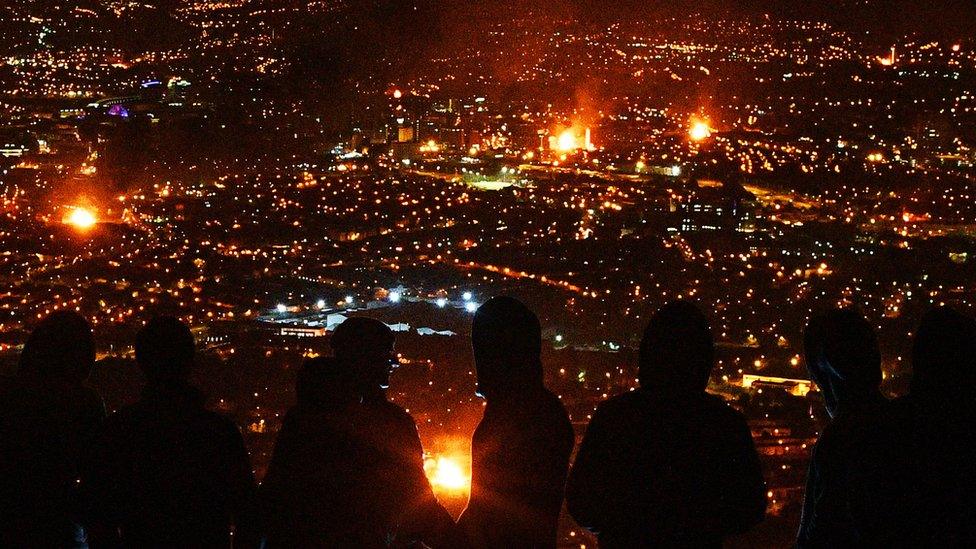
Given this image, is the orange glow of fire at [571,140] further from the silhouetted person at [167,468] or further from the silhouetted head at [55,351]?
the silhouetted person at [167,468]

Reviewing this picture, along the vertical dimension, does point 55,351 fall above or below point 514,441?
above

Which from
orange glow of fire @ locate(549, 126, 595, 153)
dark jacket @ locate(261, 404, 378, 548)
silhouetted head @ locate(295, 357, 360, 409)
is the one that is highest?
orange glow of fire @ locate(549, 126, 595, 153)

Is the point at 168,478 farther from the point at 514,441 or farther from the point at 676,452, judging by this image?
the point at 676,452

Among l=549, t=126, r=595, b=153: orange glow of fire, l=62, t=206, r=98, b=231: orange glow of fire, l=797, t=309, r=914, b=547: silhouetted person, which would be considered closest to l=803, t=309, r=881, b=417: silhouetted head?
l=797, t=309, r=914, b=547: silhouetted person

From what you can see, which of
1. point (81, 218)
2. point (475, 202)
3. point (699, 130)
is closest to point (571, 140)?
point (699, 130)

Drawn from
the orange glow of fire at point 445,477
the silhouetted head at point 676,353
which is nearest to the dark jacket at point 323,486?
the silhouetted head at point 676,353

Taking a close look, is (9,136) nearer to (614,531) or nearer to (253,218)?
(253,218)

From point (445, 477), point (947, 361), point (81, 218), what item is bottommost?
point (445, 477)

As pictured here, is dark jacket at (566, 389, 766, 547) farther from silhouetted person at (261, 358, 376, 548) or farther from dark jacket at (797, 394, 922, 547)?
silhouetted person at (261, 358, 376, 548)
